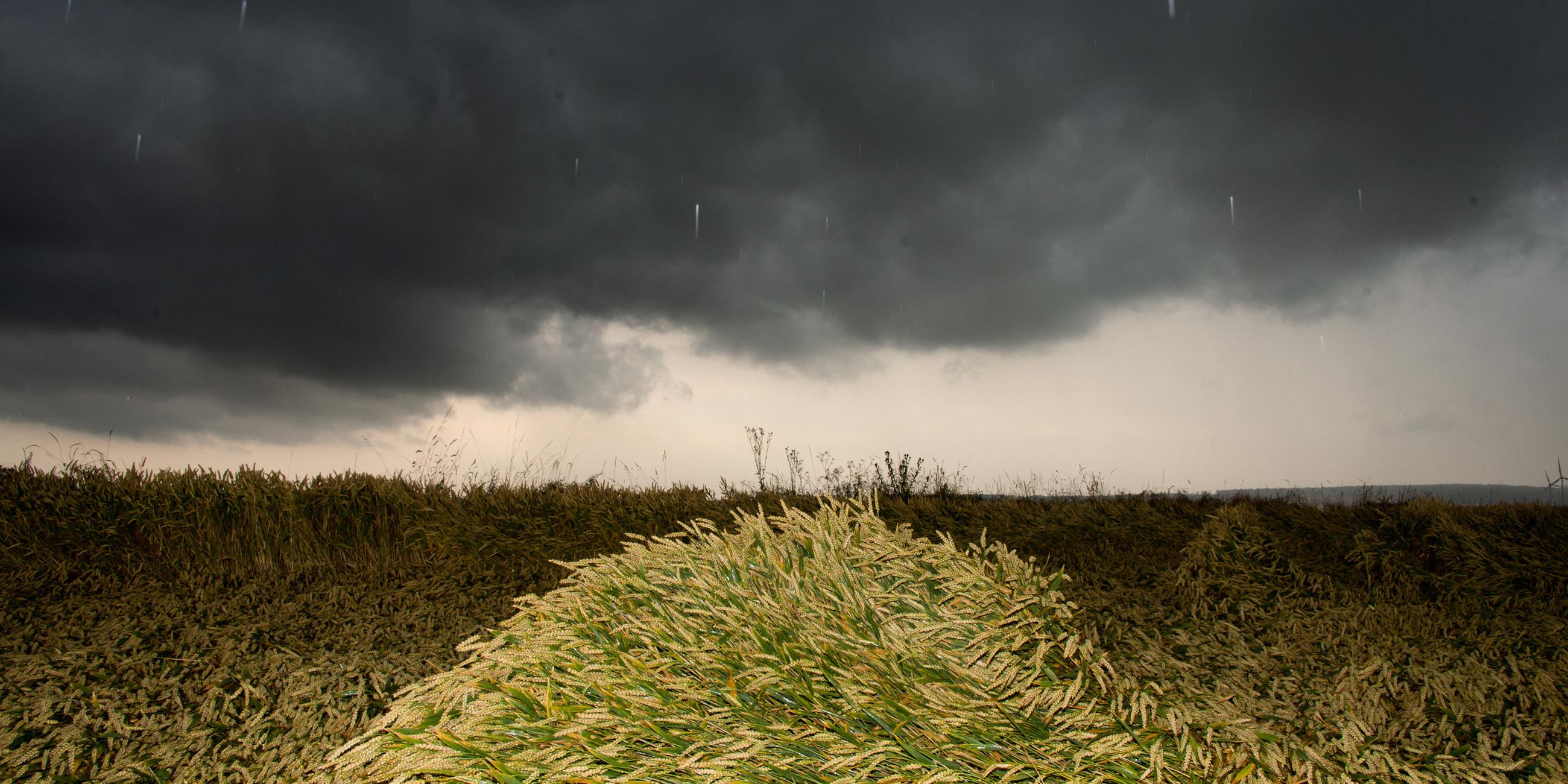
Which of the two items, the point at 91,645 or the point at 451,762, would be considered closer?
the point at 451,762

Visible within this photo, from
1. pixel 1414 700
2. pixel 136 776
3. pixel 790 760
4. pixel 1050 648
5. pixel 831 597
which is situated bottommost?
pixel 136 776

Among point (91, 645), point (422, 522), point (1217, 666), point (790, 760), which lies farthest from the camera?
point (422, 522)

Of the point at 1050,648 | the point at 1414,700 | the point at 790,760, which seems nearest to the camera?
the point at 790,760

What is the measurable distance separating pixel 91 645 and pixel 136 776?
138 centimetres

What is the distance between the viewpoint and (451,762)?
1854 millimetres

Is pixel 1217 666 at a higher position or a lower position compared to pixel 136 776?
higher

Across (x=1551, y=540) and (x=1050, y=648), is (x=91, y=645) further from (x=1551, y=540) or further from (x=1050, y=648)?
(x=1551, y=540)

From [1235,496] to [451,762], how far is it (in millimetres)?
9044

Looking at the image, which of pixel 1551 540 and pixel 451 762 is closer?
pixel 451 762

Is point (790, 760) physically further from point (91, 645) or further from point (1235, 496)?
point (1235, 496)

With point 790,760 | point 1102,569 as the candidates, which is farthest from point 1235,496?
point 790,760

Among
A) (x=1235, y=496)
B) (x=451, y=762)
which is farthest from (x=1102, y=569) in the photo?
(x=1235, y=496)

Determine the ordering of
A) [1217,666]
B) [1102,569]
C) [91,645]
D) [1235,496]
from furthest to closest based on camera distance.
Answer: [1235,496] < [1102,569] < [91,645] < [1217,666]

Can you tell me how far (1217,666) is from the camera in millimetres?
2859
